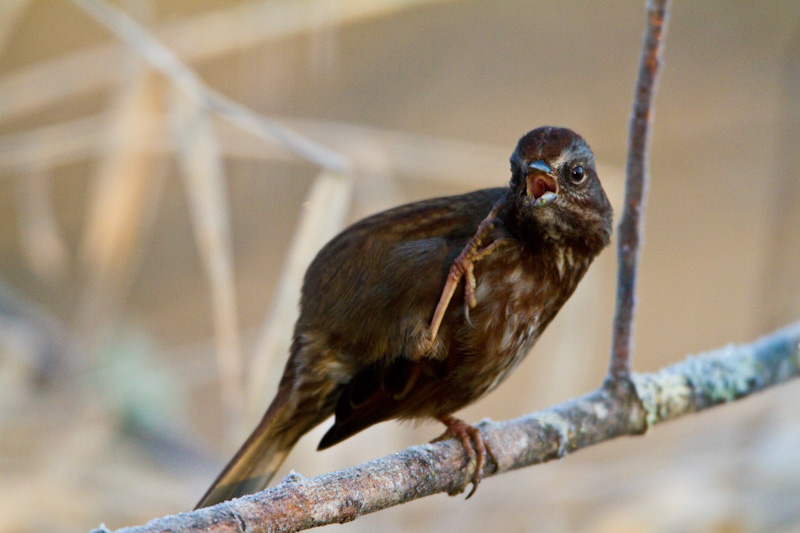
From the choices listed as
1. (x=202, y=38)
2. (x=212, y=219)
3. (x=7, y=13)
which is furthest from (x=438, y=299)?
(x=7, y=13)

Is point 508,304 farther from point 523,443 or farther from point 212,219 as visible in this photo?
point 212,219

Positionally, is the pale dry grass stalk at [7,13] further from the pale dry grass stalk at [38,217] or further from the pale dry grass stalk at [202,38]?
the pale dry grass stalk at [38,217]

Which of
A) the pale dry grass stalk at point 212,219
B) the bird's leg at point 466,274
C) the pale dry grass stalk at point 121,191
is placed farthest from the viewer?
the pale dry grass stalk at point 121,191

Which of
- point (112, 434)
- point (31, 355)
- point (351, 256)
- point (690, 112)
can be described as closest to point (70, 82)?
point (31, 355)

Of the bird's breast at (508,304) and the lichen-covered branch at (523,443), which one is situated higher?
the bird's breast at (508,304)

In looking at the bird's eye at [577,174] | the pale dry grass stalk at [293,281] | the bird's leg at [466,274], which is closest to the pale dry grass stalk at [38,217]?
the pale dry grass stalk at [293,281]

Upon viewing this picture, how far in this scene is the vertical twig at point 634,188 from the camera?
93.5 inches

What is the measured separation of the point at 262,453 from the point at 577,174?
1.20 metres

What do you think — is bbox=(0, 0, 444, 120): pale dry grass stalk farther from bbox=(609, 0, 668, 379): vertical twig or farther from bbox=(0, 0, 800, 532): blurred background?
bbox=(609, 0, 668, 379): vertical twig

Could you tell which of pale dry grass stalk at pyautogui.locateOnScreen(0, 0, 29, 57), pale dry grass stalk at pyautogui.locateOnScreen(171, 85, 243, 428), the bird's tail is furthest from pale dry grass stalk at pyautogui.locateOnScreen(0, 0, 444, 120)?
the bird's tail

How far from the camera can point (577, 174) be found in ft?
7.47

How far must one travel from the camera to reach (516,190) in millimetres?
2260

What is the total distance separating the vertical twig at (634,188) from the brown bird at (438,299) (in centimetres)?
14

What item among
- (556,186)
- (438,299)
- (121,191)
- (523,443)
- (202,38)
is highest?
(202,38)
